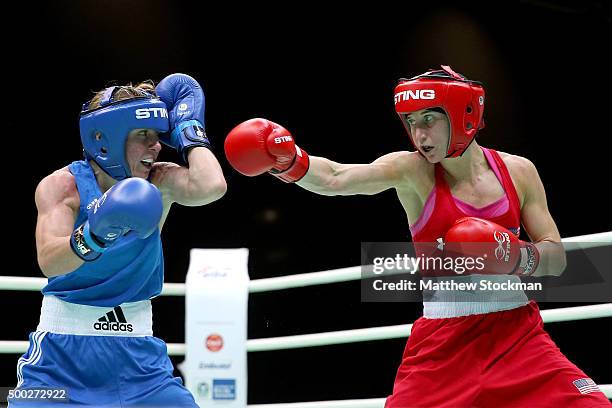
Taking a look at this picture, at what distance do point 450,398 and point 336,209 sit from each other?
5.22 meters

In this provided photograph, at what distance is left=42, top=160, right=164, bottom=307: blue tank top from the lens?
2.59m

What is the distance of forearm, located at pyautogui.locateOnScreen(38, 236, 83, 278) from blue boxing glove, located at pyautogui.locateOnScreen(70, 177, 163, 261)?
0.09 m

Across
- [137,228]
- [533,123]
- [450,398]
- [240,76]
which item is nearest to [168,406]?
[137,228]

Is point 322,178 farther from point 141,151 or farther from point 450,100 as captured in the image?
point 141,151

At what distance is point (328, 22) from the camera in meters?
7.96

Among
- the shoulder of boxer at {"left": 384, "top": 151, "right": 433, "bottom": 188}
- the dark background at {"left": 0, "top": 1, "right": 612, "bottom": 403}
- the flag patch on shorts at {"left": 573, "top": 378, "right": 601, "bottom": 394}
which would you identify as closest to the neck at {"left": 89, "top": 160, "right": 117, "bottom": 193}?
the shoulder of boxer at {"left": 384, "top": 151, "right": 433, "bottom": 188}

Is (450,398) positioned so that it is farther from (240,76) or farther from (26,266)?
(240,76)

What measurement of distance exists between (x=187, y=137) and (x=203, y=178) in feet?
0.55

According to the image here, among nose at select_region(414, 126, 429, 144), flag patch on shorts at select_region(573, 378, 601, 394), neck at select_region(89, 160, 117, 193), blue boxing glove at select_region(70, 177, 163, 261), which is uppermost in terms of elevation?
nose at select_region(414, 126, 429, 144)

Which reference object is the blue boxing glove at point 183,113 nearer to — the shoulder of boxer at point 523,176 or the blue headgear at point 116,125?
the blue headgear at point 116,125

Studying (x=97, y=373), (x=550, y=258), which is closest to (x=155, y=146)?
(x=97, y=373)

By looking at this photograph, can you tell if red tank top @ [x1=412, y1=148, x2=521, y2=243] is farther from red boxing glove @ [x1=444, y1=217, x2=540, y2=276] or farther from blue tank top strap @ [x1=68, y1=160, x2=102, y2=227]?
blue tank top strap @ [x1=68, y1=160, x2=102, y2=227]

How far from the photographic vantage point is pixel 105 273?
8.52 ft

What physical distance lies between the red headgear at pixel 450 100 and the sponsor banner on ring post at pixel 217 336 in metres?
1.44
